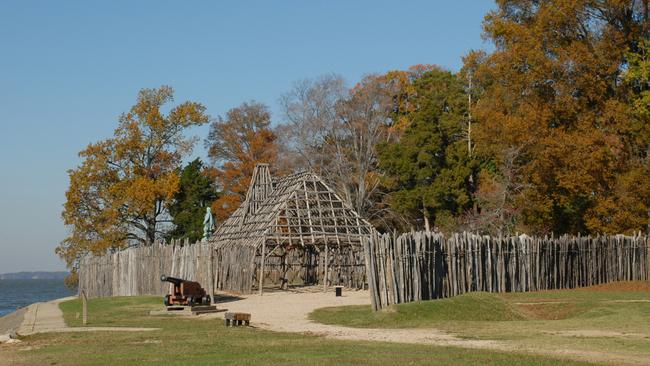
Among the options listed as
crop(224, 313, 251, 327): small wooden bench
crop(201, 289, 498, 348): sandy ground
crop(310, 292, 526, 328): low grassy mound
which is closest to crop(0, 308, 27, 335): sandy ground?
crop(224, 313, 251, 327): small wooden bench

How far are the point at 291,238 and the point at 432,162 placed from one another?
16.9 metres

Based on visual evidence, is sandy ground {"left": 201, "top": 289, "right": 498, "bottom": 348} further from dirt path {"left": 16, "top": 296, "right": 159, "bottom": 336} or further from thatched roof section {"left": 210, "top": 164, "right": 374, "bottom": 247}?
dirt path {"left": 16, "top": 296, "right": 159, "bottom": 336}

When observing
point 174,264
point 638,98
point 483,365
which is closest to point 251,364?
point 483,365

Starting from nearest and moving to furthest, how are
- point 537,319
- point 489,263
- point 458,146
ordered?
1. point 537,319
2. point 489,263
3. point 458,146

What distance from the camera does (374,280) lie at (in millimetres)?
22250

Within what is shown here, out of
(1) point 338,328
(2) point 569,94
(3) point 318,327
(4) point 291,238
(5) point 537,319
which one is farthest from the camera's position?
(4) point 291,238

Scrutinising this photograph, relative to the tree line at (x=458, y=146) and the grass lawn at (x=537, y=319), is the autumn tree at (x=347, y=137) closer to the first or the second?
the tree line at (x=458, y=146)

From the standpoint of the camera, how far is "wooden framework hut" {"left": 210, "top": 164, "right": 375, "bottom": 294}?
35.2 metres

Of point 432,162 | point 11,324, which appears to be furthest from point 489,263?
point 432,162

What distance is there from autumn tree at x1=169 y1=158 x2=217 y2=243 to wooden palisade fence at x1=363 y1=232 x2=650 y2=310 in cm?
2835

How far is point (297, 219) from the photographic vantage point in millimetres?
38094

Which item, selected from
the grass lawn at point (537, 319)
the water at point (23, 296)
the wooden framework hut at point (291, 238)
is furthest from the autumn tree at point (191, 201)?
the grass lawn at point (537, 319)

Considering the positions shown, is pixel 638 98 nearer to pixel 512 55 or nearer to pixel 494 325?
pixel 512 55

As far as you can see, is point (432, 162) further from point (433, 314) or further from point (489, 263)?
point (433, 314)
